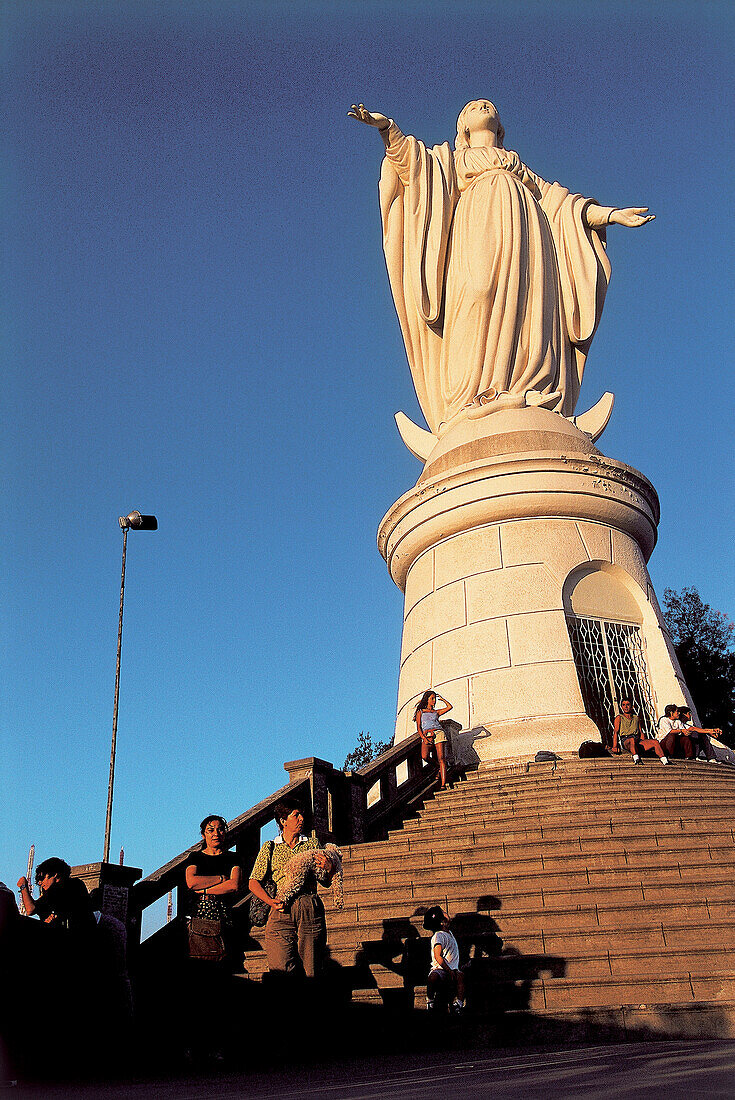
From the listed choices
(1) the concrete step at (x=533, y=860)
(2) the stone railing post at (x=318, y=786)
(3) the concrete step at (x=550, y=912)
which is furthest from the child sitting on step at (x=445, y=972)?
(2) the stone railing post at (x=318, y=786)

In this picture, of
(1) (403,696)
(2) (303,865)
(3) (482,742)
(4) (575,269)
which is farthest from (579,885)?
(4) (575,269)

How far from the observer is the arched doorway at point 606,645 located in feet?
48.8

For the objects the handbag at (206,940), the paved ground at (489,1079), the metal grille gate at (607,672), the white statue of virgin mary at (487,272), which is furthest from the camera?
the white statue of virgin mary at (487,272)

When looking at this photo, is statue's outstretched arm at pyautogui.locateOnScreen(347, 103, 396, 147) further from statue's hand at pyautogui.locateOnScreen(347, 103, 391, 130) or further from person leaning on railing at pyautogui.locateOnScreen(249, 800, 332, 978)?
person leaning on railing at pyautogui.locateOnScreen(249, 800, 332, 978)

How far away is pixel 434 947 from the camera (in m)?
6.40

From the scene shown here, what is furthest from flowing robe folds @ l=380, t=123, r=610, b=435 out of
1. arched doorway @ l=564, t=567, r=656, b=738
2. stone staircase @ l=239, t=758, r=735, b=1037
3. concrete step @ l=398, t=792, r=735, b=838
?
stone staircase @ l=239, t=758, r=735, b=1037

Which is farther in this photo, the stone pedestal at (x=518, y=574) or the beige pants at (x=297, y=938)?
the stone pedestal at (x=518, y=574)

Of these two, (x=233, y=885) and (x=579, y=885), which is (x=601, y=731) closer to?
(x=579, y=885)

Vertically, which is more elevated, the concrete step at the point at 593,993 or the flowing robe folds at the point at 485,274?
the flowing robe folds at the point at 485,274

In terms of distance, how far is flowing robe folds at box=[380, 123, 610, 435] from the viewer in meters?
18.4

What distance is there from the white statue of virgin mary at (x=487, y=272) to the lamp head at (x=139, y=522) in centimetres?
587

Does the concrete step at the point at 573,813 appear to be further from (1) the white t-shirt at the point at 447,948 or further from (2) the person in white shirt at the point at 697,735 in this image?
(1) the white t-shirt at the point at 447,948

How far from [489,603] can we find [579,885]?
7.57m

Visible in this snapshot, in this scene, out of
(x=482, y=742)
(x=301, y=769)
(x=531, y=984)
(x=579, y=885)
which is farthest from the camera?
(x=482, y=742)
